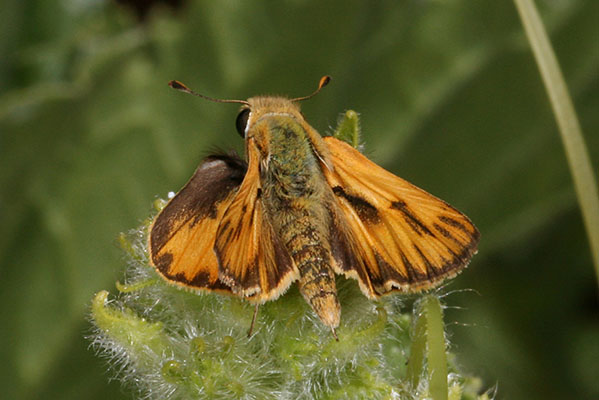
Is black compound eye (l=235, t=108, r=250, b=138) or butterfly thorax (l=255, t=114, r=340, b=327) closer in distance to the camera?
butterfly thorax (l=255, t=114, r=340, b=327)

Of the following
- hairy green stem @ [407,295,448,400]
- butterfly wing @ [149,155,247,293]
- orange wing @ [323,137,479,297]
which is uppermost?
butterfly wing @ [149,155,247,293]

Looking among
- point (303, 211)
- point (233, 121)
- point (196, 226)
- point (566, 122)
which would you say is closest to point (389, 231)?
point (303, 211)

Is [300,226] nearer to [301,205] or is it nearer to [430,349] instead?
[301,205]

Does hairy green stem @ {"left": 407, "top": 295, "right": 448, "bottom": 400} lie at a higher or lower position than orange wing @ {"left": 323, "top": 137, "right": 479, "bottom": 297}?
lower

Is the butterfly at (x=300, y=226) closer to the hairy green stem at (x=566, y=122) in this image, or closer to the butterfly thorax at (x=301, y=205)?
the butterfly thorax at (x=301, y=205)

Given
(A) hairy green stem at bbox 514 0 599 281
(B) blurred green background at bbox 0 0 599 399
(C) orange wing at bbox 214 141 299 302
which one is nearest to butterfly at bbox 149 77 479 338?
(C) orange wing at bbox 214 141 299 302

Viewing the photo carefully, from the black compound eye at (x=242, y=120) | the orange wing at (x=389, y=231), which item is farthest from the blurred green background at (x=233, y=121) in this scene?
the orange wing at (x=389, y=231)

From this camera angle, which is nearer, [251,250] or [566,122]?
[251,250]

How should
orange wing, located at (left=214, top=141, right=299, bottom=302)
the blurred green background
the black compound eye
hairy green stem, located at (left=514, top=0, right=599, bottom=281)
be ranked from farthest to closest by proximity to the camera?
the blurred green background → hairy green stem, located at (left=514, top=0, right=599, bottom=281) → the black compound eye → orange wing, located at (left=214, top=141, right=299, bottom=302)

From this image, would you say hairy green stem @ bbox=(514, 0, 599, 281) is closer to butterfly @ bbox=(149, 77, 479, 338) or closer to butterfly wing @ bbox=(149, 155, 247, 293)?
butterfly @ bbox=(149, 77, 479, 338)
